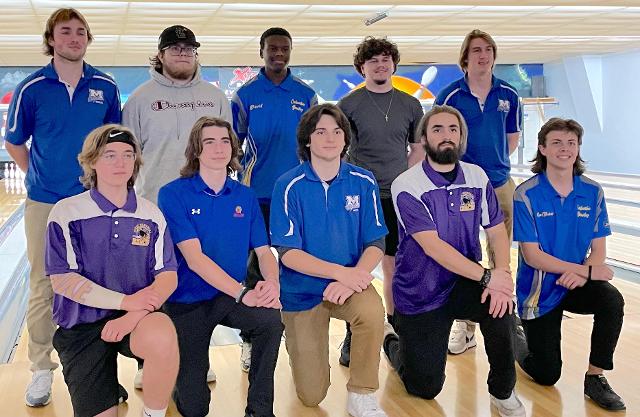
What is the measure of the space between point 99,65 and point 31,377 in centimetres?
899

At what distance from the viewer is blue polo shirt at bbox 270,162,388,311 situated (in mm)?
2574

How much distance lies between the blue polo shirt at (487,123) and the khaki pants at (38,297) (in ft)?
5.78

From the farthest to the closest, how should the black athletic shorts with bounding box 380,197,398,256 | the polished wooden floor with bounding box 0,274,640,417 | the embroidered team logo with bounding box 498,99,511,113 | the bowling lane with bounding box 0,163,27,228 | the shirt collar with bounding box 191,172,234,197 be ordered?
the bowling lane with bounding box 0,163,27,228 < the embroidered team logo with bounding box 498,99,511,113 < the black athletic shorts with bounding box 380,197,398,256 < the polished wooden floor with bounding box 0,274,640,417 < the shirt collar with bounding box 191,172,234,197

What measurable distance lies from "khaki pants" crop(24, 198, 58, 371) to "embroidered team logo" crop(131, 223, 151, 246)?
61 centimetres

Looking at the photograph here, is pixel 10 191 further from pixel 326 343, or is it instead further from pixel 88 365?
pixel 88 365

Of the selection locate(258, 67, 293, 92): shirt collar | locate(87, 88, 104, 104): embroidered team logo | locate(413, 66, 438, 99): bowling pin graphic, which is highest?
locate(413, 66, 438, 99): bowling pin graphic

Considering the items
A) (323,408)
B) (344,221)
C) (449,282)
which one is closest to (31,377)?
(323,408)

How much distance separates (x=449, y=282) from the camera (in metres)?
2.65

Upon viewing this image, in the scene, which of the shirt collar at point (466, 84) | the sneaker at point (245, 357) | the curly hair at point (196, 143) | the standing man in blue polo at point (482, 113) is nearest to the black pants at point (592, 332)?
the standing man in blue polo at point (482, 113)

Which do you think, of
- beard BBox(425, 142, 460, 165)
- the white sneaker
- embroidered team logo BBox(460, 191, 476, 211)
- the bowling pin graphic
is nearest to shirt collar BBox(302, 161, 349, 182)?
beard BBox(425, 142, 460, 165)

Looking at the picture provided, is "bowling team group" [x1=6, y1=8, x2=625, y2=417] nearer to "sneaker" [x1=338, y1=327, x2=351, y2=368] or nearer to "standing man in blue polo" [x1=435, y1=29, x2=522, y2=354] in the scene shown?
"sneaker" [x1=338, y1=327, x2=351, y2=368]

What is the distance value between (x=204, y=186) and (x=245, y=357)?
88 cm

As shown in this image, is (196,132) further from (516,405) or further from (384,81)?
(516,405)

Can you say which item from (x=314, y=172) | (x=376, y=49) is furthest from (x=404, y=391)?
(x=376, y=49)
